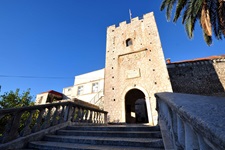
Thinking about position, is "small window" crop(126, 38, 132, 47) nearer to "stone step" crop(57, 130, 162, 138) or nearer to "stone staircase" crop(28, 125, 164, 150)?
"stone staircase" crop(28, 125, 164, 150)

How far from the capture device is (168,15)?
7.76 metres

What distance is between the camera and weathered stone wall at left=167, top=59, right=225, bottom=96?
9.97 meters

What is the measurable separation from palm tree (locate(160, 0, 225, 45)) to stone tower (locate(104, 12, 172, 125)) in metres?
3.43

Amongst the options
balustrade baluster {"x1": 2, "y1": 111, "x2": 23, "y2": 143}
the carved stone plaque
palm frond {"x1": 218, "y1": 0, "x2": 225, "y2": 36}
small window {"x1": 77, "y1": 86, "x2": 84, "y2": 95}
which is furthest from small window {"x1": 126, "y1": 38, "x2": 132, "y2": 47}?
balustrade baluster {"x1": 2, "y1": 111, "x2": 23, "y2": 143}

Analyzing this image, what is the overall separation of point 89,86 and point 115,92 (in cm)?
925

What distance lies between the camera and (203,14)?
6.32 metres

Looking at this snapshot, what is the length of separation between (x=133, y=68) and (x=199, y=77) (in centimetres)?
598

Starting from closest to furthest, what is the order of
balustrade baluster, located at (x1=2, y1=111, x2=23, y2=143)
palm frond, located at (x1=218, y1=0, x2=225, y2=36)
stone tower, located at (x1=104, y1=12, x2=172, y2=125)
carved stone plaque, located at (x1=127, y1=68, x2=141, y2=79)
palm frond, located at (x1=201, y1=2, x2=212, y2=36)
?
1. balustrade baluster, located at (x1=2, y1=111, x2=23, y2=143)
2. palm frond, located at (x1=201, y1=2, x2=212, y2=36)
3. palm frond, located at (x1=218, y1=0, x2=225, y2=36)
4. stone tower, located at (x1=104, y1=12, x2=172, y2=125)
5. carved stone plaque, located at (x1=127, y1=68, x2=141, y2=79)

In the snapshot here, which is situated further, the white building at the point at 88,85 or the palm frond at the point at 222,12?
the white building at the point at 88,85

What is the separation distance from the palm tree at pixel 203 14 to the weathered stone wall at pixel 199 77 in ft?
13.4

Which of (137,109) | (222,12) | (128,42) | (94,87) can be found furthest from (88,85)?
(222,12)

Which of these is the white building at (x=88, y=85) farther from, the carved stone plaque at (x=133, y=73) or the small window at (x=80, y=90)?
the carved stone plaque at (x=133, y=73)

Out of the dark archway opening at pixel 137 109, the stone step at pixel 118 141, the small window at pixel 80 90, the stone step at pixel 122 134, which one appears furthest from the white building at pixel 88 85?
the stone step at pixel 118 141

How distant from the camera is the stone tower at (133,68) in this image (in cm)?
953
